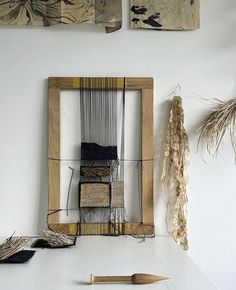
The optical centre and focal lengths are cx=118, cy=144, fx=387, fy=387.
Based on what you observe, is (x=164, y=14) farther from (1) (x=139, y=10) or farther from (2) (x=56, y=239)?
(2) (x=56, y=239)

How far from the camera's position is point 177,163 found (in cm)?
202

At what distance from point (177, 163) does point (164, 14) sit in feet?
2.62

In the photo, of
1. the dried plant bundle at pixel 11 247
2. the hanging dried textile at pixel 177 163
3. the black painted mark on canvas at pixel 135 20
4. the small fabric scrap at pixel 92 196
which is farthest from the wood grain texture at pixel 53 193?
the black painted mark on canvas at pixel 135 20

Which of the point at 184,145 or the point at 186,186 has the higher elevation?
the point at 184,145

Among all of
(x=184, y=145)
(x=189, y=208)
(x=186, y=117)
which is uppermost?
(x=186, y=117)

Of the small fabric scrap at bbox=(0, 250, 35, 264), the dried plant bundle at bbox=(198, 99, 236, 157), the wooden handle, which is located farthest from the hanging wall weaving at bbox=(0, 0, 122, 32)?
the wooden handle

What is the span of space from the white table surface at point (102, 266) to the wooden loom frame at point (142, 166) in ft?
0.35

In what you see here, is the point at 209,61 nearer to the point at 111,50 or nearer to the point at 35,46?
the point at 111,50

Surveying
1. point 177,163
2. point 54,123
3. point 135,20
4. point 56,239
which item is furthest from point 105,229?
point 135,20

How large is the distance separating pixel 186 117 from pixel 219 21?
0.56 metres

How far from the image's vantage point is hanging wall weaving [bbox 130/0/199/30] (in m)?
2.06

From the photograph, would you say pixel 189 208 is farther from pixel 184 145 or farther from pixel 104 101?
pixel 104 101

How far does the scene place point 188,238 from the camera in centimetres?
209

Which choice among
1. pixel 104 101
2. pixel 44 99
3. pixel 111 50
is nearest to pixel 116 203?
pixel 104 101
